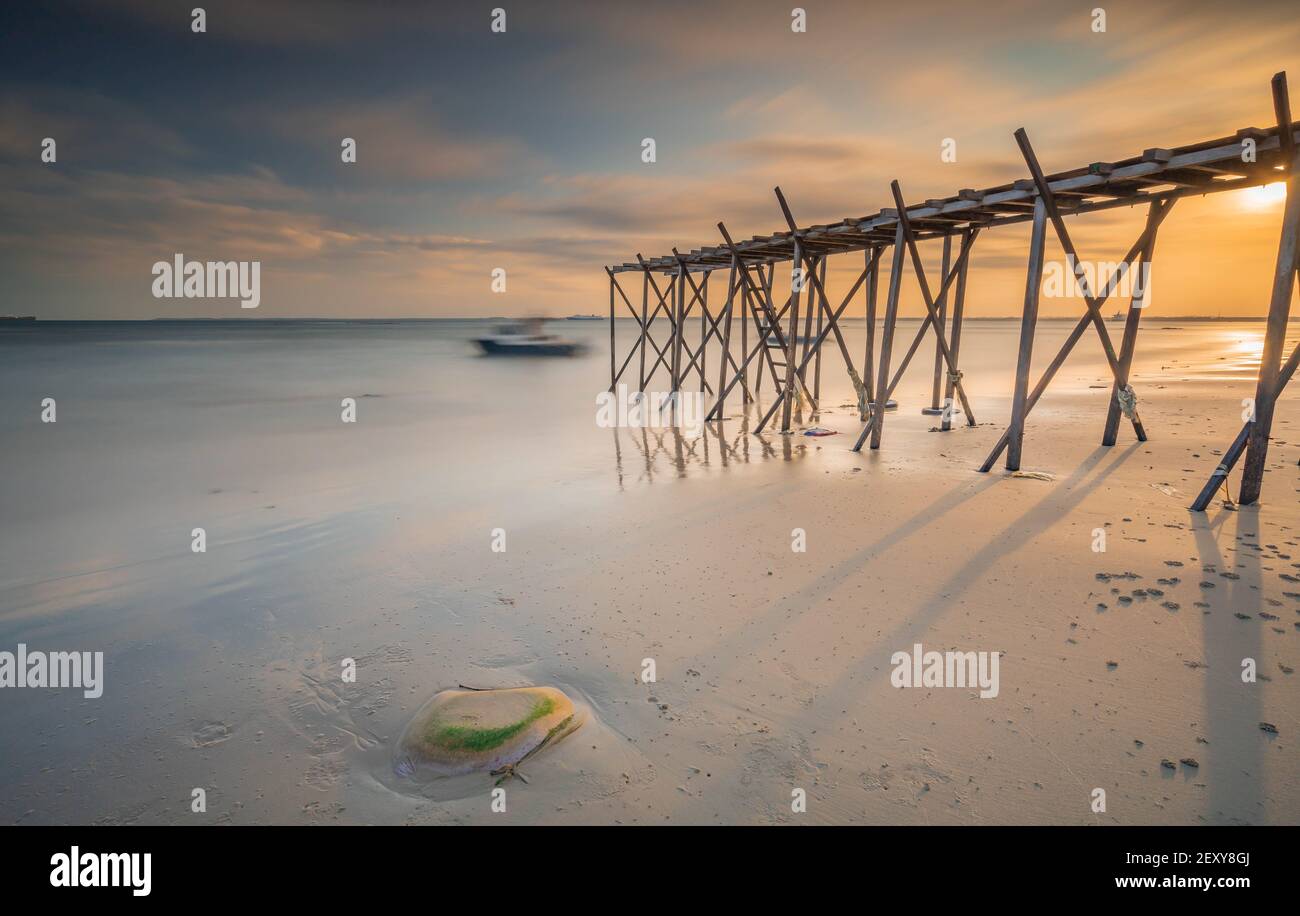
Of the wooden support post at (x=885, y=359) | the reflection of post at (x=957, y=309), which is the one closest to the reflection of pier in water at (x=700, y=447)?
the wooden support post at (x=885, y=359)

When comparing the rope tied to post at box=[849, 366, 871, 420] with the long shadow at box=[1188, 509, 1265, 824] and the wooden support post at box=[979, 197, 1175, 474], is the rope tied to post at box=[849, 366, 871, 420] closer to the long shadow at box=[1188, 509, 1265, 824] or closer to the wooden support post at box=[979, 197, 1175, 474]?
the wooden support post at box=[979, 197, 1175, 474]

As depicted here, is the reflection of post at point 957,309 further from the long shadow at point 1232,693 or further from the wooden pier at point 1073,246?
the long shadow at point 1232,693

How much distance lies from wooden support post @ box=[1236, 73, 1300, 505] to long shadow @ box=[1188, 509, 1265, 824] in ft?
5.46

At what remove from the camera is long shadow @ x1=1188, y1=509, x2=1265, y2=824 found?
3076 millimetres

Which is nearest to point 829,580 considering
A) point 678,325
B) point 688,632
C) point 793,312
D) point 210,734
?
point 688,632

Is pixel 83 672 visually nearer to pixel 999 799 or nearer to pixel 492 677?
pixel 492 677

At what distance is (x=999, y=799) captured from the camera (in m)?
3.19

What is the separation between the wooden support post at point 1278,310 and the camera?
6273mm

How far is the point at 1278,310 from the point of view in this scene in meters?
6.57

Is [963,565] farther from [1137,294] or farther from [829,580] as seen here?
[1137,294]

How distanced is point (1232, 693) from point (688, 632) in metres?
3.66
